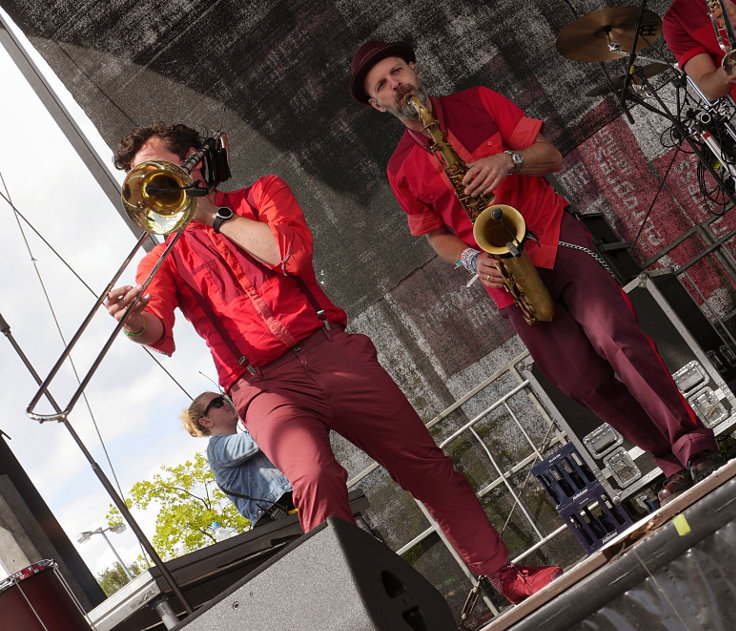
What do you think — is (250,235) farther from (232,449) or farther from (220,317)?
(232,449)

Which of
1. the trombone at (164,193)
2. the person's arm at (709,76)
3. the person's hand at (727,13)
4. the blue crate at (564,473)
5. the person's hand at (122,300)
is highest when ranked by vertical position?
the trombone at (164,193)

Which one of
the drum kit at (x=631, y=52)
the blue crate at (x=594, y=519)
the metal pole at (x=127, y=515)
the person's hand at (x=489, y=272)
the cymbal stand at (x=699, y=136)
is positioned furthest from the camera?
the cymbal stand at (x=699, y=136)

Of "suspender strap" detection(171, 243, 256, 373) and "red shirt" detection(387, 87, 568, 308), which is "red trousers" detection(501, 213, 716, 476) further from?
"suspender strap" detection(171, 243, 256, 373)

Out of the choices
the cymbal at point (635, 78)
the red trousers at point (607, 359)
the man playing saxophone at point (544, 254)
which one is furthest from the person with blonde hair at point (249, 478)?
the cymbal at point (635, 78)

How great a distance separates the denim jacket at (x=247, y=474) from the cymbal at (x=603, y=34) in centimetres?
259

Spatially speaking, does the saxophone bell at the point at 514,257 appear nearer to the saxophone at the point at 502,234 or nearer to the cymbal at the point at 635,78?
the saxophone at the point at 502,234

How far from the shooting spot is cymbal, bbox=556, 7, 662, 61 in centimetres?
423

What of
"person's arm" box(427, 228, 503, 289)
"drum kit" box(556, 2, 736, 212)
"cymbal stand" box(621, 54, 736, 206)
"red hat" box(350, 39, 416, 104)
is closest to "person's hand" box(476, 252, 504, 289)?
"person's arm" box(427, 228, 503, 289)

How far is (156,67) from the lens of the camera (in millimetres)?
5906

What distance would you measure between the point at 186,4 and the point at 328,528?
5153 millimetres

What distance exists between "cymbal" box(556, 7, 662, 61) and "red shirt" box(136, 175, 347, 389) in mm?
2307

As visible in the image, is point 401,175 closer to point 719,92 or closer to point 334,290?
point 719,92

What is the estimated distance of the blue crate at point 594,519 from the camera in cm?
379

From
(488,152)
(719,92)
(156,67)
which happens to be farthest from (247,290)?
(156,67)
